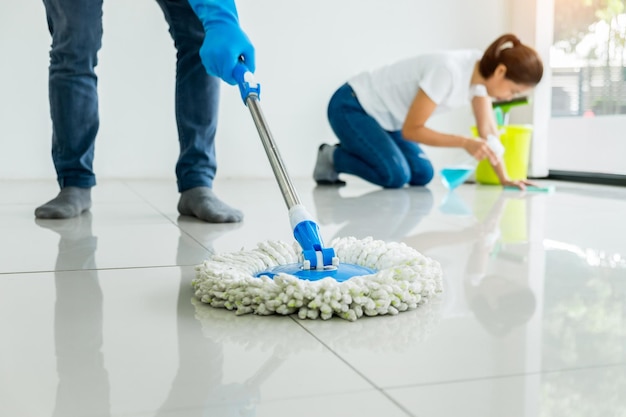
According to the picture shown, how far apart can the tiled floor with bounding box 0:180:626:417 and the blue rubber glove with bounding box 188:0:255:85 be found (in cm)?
29

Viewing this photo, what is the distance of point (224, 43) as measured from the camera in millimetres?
1064

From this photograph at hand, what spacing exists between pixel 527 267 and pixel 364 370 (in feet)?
1.86

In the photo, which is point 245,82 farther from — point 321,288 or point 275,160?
point 321,288

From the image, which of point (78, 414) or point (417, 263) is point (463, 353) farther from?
point (78, 414)

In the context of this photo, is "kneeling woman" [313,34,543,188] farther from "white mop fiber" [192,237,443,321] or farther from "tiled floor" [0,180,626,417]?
"white mop fiber" [192,237,443,321]

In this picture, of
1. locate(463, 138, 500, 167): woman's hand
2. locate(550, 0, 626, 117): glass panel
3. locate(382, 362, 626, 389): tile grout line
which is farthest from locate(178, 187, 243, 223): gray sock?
locate(550, 0, 626, 117): glass panel

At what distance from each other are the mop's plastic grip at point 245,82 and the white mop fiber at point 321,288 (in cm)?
23

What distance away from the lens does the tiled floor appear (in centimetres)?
55

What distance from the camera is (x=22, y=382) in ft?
1.89

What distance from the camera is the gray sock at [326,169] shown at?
2.94m

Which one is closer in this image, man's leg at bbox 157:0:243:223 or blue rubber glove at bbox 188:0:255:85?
blue rubber glove at bbox 188:0:255:85

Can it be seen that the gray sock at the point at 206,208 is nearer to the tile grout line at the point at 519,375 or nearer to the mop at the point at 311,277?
the mop at the point at 311,277

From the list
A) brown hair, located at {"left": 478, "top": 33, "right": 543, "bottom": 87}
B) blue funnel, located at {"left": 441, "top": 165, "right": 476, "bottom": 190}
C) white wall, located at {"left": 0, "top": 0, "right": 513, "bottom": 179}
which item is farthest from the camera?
white wall, located at {"left": 0, "top": 0, "right": 513, "bottom": 179}

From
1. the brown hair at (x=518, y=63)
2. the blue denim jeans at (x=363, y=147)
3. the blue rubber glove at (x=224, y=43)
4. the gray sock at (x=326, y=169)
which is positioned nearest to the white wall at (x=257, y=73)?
the gray sock at (x=326, y=169)
